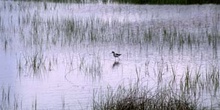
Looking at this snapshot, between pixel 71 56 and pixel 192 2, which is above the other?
pixel 192 2

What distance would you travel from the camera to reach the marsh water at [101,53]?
24.3 feet

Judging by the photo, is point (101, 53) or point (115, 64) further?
point (101, 53)

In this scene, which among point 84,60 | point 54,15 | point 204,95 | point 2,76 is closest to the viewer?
point 204,95

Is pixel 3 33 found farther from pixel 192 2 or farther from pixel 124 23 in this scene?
pixel 192 2

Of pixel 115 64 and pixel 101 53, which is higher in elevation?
pixel 101 53

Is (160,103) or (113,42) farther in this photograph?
(113,42)

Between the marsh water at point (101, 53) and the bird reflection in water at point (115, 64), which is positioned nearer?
the marsh water at point (101, 53)

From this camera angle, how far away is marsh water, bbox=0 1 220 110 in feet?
24.3

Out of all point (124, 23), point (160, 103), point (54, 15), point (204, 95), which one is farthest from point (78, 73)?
point (54, 15)

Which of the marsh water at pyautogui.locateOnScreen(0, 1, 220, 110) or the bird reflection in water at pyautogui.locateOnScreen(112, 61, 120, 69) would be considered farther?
the bird reflection in water at pyautogui.locateOnScreen(112, 61, 120, 69)

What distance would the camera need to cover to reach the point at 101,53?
34.3 ft

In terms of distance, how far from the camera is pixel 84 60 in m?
9.70

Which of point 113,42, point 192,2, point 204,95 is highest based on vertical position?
point 192,2

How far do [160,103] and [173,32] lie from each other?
6923 mm
